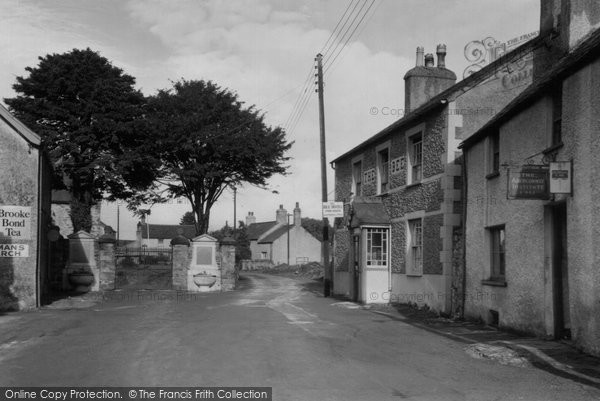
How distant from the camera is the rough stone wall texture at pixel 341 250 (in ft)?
87.8

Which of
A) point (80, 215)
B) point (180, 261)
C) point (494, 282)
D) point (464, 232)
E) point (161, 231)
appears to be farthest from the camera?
point (161, 231)

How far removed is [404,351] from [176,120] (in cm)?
3183

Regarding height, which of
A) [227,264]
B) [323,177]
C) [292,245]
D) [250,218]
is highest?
[323,177]

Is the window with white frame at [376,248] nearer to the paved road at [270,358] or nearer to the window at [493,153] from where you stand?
the paved road at [270,358]

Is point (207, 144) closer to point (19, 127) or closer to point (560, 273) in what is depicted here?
point (19, 127)

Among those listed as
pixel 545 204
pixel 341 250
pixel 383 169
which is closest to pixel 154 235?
pixel 341 250

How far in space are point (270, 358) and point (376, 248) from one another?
13253mm

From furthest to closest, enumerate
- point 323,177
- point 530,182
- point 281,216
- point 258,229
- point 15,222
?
point 258,229, point 281,216, point 323,177, point 15,222, point 530,182

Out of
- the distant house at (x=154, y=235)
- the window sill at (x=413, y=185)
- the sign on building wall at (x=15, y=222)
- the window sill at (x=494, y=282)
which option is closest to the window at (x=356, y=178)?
the window sill at (x=413, y=185)

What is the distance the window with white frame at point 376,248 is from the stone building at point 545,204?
6000mm

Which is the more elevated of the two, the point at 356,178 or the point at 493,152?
the point at 356,178

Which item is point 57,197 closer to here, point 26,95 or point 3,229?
point 26,95

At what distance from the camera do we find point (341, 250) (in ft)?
90.6

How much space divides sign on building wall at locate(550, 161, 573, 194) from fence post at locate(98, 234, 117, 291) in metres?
21.4
